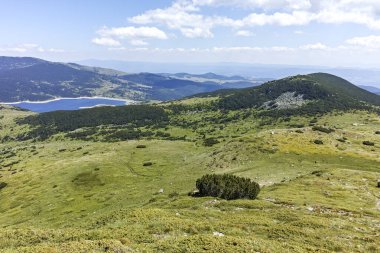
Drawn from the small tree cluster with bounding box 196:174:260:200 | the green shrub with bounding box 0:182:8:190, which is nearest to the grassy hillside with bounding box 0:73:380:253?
the small tree cluster with bounding box 196:174:260:200

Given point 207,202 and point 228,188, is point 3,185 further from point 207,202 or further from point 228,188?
point 207,202

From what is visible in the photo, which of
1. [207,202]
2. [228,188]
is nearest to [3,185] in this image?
[228,188]

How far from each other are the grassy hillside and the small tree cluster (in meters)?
1.87

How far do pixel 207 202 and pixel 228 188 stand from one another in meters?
5.73

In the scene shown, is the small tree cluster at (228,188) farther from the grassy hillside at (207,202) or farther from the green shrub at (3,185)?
the green shrub at (3,185)

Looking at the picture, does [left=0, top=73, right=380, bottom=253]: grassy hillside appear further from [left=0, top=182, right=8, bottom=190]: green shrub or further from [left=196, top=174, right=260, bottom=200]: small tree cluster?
[left=0, top=182, right=8, bottom=190]: green shrub

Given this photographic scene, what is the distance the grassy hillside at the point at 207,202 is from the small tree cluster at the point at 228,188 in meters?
1.87

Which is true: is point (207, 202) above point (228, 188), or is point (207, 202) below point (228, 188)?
below

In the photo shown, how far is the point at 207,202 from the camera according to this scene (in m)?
43.1

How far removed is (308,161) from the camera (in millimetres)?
83438

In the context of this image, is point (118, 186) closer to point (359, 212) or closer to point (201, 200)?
point (201, 200)

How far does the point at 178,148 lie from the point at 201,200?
9469 cm

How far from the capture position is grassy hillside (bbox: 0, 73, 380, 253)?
94.8 ft

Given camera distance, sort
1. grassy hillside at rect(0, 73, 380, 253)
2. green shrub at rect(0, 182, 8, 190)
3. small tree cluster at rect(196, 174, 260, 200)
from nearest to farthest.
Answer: grassy hillside at rect(0, 73, 380, 253) → small tree cluster at rect(196, 174, 260, 200) → green shrub at rect(0, 182, 8, 190)
